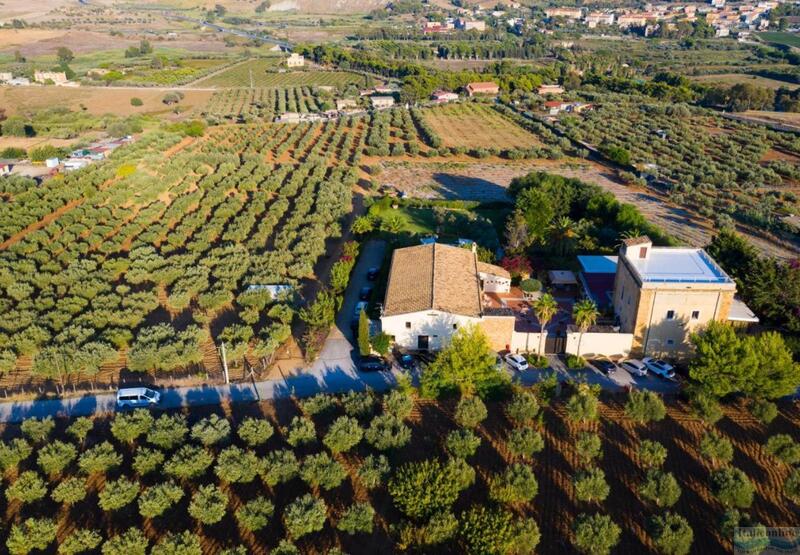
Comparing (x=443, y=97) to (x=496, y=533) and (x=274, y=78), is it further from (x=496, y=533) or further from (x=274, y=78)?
(x=496, y=533)

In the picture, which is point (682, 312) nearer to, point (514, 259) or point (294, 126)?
point (514, 259)

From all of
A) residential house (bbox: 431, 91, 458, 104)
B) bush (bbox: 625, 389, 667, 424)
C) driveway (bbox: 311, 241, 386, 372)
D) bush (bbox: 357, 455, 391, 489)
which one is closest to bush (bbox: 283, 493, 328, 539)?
bush (bbox: 357, 455, 391, 489)

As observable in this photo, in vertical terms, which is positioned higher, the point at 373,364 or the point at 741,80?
the point at 741,80

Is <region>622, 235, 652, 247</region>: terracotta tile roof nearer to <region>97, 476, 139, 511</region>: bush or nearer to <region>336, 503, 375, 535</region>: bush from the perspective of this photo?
<region>336, 503, 375, 535</region>: bush

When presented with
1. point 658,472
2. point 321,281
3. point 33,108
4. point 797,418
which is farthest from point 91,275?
point 33,108

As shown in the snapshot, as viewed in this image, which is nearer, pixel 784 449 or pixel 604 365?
pixel 784 449

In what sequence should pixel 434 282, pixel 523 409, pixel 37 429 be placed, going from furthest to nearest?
pixel 434 282 → pixel 523 409 → pixel 37 429

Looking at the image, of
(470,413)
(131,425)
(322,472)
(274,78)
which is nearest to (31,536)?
(131,425)

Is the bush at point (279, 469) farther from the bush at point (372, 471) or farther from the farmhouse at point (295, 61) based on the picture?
the farmhouse at point (295, 61)
